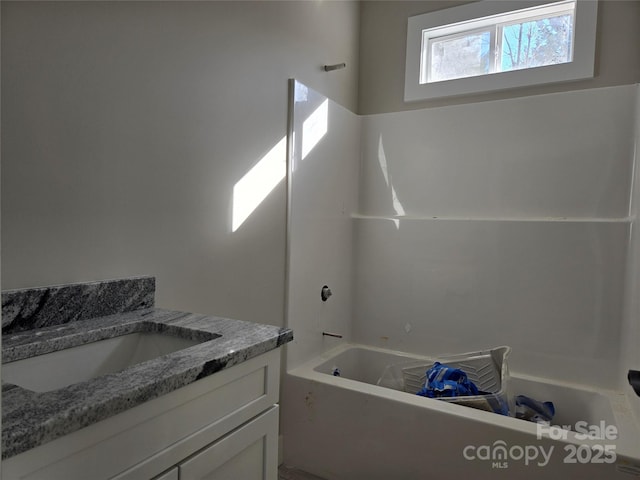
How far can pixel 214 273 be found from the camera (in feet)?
5.59

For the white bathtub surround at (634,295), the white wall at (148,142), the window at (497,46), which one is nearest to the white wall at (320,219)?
the white wall at (148,142)

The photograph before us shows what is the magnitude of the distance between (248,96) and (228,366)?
1292 millimetres

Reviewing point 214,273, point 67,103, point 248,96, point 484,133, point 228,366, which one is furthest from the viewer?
point 484,133

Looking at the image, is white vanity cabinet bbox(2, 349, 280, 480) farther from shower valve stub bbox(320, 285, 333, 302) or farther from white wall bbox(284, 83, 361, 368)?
shower valve stub bbox(320, 285, 333, 302)

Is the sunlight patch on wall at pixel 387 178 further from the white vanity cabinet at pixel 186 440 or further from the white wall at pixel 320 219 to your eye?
the white vanity cabinet at pixel 186 440

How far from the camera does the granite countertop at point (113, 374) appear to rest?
0.64m

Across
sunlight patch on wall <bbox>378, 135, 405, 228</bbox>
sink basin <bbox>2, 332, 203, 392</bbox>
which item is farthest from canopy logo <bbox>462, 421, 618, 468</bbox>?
sunlight patch on wall <bbox>378, 135, 405, 228</bbox>

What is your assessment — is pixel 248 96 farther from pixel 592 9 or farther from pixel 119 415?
pixel 592 9

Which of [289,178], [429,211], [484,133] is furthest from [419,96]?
[289,178]

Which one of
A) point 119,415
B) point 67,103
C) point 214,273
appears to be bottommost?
point 119,415

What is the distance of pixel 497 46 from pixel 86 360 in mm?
2739

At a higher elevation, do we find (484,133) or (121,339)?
(484,133)

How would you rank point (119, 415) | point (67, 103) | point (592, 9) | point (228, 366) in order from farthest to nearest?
1. point (592, 9)
2. point (67, 103)
3. point (228, 366)
4. point (119, 415)

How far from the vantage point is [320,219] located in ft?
7.93
